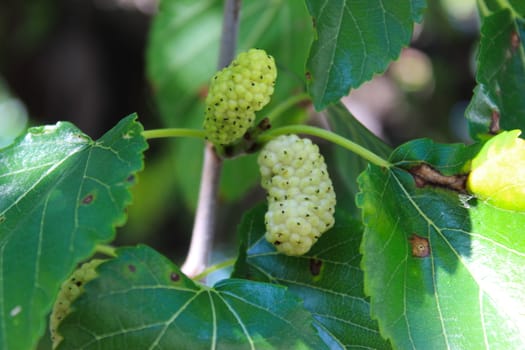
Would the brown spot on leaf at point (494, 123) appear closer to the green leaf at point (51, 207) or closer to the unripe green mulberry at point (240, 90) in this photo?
the unripe green mulberry at point (240, 90)

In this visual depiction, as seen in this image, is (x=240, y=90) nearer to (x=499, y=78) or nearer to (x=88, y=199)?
(x=88, y=199)

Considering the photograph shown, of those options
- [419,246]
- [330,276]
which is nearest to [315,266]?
[330,276]

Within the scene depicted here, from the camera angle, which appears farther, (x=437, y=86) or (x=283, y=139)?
(x=437, y=86)

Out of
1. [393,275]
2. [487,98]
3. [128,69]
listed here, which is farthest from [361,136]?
[128,69]

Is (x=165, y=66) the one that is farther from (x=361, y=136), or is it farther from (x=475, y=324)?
(x=475, y=324)

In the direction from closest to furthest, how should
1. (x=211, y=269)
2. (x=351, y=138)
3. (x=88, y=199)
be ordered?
(x=88, y=199), (x=211, y=269), (x=351, y=138)

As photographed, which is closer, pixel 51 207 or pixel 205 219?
pixel 51 207

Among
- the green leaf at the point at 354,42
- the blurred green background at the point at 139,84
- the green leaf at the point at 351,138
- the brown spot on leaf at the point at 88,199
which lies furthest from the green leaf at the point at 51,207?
the blurred green background at the point at 139,84
